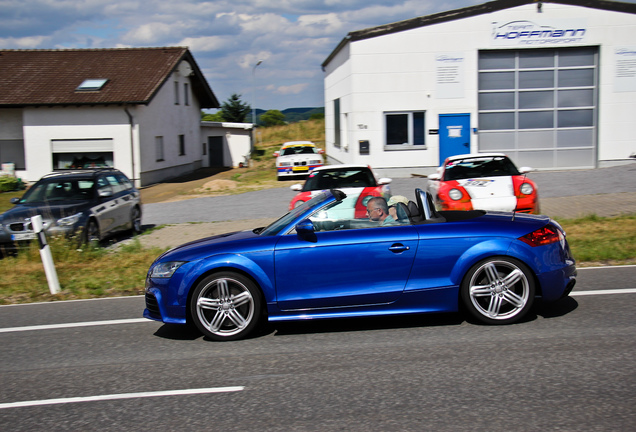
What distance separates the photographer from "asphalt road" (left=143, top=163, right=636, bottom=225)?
679 inches

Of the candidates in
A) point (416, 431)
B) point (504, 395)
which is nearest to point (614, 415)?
point (504, 395)

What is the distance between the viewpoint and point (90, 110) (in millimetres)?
28156

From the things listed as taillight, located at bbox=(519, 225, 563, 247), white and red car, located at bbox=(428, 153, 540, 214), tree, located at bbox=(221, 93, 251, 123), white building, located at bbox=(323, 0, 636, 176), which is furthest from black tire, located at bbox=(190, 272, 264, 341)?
tree, located at bbox=(221, 93, 251, 123)

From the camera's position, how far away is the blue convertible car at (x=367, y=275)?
5.95 m

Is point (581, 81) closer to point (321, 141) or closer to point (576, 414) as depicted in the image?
point (576, 414)

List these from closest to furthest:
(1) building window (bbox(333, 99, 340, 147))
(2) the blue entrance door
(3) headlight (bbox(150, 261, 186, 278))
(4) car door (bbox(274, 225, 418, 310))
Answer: (4) car door (bbox(274, 225, 418, 310)), (3) headlight (bbox(150, 261, 186, 278)), (2) the blue entrance door, (1) building window (bbox(333, 99, 340, 147))

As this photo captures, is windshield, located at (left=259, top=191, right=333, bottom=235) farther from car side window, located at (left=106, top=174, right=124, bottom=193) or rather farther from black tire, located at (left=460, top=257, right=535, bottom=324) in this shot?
car side window, located at (left=106, top=174, right=124, bottom=193)

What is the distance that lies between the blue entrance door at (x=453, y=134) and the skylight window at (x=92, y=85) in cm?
1551

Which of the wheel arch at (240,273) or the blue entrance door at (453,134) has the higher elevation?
the blue entrance door at (453,134)

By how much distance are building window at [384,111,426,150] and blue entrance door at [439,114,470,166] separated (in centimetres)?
67

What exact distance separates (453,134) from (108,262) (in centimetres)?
1550

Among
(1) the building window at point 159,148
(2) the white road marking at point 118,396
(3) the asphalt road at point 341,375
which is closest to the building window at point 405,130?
(1) the building window at point 159,148

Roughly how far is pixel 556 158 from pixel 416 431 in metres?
21.8

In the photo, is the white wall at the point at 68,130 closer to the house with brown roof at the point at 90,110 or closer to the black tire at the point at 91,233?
the house with brown roof at the point at 90,110
